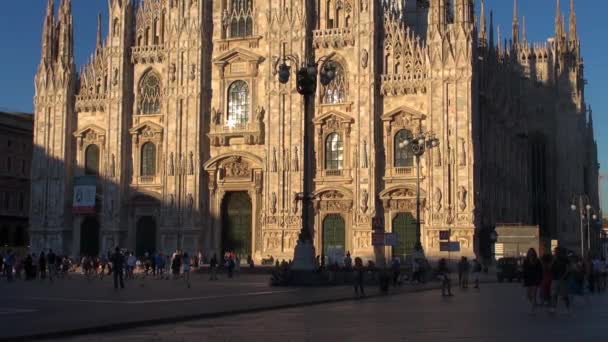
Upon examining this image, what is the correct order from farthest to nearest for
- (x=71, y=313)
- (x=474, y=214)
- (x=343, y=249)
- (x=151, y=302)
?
1. (x=343, y=249)
2. (x=474, y=214)
3. (x=151, y=302)
4. (x=71, y=313)

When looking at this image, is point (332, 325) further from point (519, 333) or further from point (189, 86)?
point (189, 86)

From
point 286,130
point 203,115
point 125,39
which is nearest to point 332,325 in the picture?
point 286,130

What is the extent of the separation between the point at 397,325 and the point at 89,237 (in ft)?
143

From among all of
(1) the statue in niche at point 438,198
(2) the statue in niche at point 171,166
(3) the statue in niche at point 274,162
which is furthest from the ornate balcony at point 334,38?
A: (2) the statue in niche at point 171,166

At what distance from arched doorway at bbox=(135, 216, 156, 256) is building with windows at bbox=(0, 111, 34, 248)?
22498 millimetres

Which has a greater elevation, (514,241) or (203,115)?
(203,115)

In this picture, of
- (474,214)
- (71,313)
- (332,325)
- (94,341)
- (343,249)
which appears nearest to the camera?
(94,341)

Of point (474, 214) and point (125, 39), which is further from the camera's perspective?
point (125, 39)

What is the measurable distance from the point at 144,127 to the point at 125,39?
6.02 metres

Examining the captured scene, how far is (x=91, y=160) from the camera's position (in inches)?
2302

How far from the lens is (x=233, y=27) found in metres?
56.5

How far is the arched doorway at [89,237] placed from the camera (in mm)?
57719

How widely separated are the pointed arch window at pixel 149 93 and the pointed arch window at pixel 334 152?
12110 millimetres

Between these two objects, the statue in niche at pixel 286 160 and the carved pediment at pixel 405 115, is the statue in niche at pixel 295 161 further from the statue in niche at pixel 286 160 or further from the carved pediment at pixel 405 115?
the carved pediment at pixel 405 115
